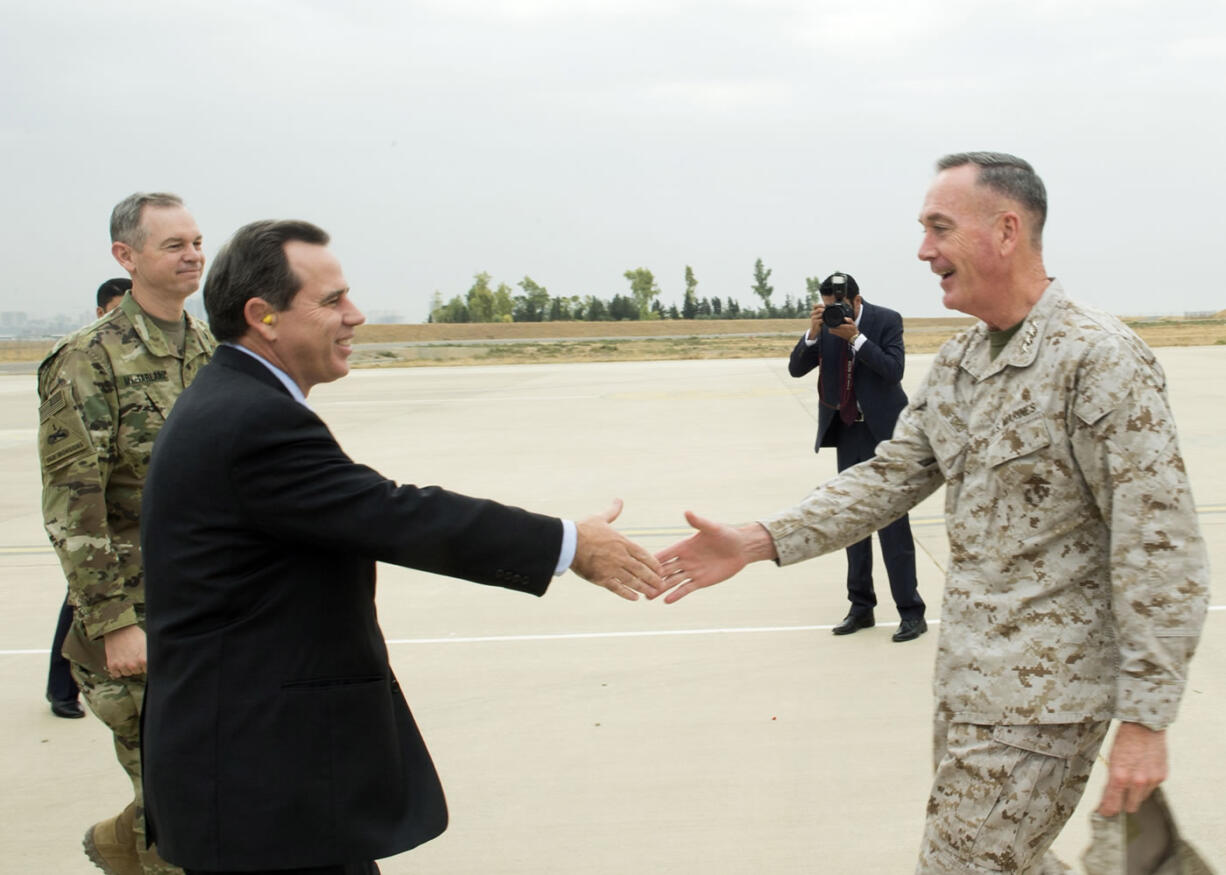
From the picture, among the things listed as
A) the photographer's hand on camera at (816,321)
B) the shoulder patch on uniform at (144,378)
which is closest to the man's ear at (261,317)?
the shoulder patch on uniform at (144,378)

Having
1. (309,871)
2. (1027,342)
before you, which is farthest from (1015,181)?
(309,871)

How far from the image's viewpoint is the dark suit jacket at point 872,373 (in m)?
6.03

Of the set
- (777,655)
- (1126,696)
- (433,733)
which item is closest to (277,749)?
(1126,696)

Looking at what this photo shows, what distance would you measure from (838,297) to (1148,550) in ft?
13.1

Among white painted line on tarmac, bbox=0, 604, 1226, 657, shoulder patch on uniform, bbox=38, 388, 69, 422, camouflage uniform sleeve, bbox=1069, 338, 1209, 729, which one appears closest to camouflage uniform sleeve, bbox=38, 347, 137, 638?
shoulder patch on uniform, bbox=38, 388, 69, 422

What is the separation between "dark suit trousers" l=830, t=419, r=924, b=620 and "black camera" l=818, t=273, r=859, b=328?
59 centimetres

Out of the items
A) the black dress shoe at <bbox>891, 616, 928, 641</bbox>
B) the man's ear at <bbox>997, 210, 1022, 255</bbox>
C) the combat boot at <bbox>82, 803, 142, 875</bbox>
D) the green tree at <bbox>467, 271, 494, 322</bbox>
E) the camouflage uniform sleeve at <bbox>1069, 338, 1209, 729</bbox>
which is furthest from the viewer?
the green tree at <bbox>467, 271, 494, 322</bbox>

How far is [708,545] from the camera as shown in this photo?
10.7ft

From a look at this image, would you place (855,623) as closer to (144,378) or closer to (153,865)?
(153,865)

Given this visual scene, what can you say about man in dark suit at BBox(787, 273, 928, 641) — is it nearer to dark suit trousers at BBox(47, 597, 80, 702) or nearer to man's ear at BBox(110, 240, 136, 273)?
man's ear at BBox(110, 240, 136, 273)

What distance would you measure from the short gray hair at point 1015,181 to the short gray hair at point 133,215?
248cm

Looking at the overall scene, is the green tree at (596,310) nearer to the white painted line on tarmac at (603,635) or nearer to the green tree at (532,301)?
the green tree at (532,301)

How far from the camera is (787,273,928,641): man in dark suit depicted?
5945 mm

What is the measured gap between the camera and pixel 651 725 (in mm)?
4867
